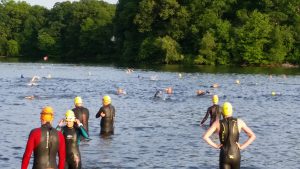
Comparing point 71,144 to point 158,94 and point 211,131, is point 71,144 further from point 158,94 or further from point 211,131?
point 158,94

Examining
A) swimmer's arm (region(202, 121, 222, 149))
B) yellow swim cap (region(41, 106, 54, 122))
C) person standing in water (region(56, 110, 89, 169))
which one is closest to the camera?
yellow swim cap (region(41, 106, 54, 122))

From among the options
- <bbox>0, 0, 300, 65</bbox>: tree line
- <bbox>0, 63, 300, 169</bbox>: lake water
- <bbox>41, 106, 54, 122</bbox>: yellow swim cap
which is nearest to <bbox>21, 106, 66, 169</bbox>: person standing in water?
<bbox>41, 106, 54, 122</bbox>: yellow swim cap

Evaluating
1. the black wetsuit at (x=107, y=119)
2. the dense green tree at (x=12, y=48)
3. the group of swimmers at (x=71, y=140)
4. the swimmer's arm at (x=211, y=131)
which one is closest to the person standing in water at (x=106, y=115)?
the black wetsuit at (x=107, y=119)

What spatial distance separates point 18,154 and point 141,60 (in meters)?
89.6

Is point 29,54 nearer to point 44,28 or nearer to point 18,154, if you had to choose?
point 44,28

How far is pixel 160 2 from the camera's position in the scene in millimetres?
106938

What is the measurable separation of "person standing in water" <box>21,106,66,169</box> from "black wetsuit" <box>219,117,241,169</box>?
3910 mm

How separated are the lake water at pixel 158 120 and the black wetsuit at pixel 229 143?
550 centimetres

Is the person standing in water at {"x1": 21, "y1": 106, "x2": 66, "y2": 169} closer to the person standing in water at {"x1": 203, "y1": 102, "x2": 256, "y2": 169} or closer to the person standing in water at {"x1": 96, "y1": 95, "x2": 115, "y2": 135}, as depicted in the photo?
the person standing in water at {"x1": 203, "y1": 102, "x2": 256, "y2": 169}

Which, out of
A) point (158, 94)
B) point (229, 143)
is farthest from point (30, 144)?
point (158, 94)

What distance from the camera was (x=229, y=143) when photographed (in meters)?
12.8

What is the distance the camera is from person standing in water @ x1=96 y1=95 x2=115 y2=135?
2183cm

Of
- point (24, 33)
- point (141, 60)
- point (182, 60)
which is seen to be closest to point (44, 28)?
point (24, 33)

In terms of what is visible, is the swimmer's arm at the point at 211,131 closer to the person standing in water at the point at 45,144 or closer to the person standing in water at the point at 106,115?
the person standing in water at the point at 45,144
